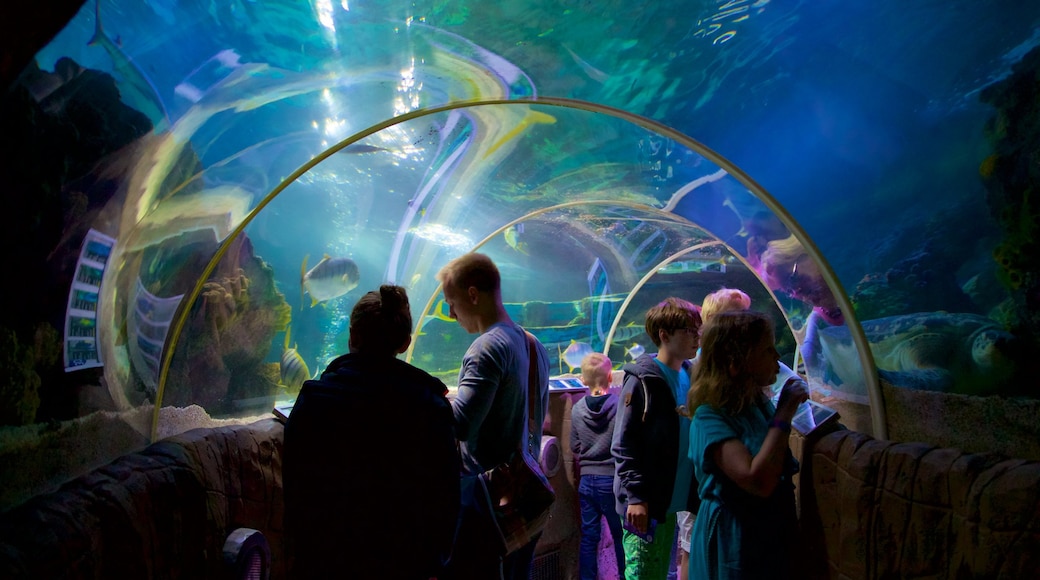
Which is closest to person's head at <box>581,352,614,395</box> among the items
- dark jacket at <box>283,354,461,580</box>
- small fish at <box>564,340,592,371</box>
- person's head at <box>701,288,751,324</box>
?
person's head at <box>701,288,751,324</box>

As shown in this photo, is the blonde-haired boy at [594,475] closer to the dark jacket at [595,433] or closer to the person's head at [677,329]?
the dark jacket at [595,433]

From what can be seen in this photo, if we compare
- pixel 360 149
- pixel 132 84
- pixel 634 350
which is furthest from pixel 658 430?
pixel 634 350

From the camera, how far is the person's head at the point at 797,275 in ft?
12.4

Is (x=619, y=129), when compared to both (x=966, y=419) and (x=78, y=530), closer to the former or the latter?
(x=966, y=419)

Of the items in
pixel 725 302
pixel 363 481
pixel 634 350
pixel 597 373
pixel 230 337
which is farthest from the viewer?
pixel 634 350

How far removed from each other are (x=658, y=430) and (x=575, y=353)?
4.60 metres

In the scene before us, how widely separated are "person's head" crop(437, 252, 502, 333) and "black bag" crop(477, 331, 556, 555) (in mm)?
688

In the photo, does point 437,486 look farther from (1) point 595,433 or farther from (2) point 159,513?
(1) point 595,433

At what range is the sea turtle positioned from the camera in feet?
9.02

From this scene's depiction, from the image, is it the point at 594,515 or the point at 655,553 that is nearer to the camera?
the point at 655,553

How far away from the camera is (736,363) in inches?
94.2

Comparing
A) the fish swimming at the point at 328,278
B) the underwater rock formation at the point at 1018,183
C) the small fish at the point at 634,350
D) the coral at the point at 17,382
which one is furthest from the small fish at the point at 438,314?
the underwater rock formation at the point at 1018,183

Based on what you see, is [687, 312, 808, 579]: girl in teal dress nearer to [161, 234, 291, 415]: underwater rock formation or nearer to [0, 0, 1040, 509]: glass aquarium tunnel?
[0, 0, 1040, 509]: glass aquarium tunnel

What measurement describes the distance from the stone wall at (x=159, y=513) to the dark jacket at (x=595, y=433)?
221 centimetres
